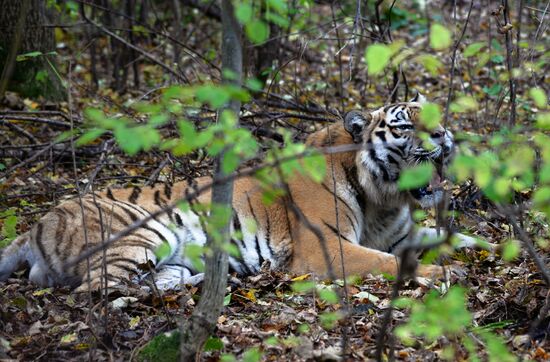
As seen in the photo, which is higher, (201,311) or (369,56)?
(369,56)

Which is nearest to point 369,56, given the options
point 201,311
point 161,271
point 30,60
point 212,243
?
point 212,243

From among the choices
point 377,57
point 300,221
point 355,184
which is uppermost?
point 377,57

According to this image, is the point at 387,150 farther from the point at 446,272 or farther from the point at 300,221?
the point at 446,272

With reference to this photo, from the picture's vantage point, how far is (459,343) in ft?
11.3

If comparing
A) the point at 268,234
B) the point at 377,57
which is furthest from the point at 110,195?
the point at 377,57

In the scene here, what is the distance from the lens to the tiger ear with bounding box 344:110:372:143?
548cm

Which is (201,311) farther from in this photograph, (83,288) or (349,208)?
(349,208)

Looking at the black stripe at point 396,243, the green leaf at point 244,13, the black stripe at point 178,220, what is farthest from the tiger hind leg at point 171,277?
the green leaf at point 244,13

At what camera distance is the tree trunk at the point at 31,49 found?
24.4 feet

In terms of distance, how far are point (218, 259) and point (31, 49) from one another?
5.30 metres

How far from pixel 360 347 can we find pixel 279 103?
4075 millimetres

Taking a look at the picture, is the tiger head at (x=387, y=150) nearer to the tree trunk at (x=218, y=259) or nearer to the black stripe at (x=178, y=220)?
the black stripe at (x=178, y=220)

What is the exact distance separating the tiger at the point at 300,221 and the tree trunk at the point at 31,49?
2.42 metres

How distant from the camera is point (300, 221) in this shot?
545 cm
